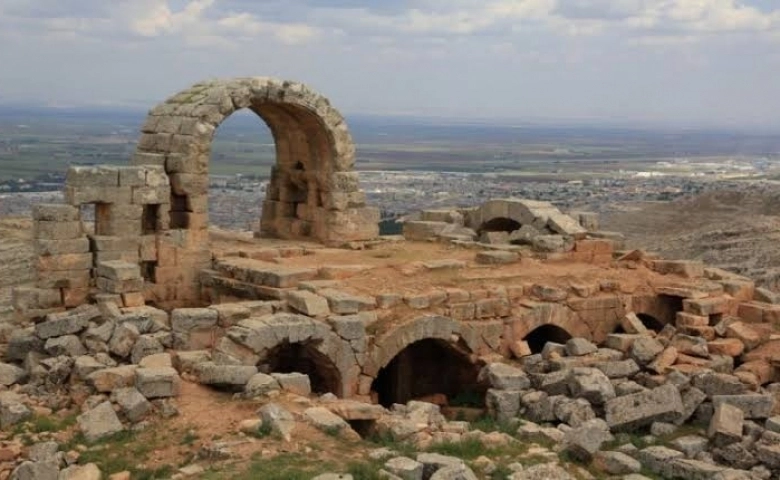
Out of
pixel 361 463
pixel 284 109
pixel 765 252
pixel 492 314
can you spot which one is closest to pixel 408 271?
pixel 492 314

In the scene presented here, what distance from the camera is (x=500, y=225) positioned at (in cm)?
2391

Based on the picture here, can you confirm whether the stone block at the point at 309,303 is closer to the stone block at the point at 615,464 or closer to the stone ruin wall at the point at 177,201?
the stone ruin wall at the point at 177,201

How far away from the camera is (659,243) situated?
34.6m

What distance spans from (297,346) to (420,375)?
10.7ft

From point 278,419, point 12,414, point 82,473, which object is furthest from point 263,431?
point 12,414

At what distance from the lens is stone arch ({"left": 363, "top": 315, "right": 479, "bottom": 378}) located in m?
15.9

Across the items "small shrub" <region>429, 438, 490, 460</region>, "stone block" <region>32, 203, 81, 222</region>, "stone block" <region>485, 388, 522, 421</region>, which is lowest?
"stone block" <region>485, 388, 522, 421</region>

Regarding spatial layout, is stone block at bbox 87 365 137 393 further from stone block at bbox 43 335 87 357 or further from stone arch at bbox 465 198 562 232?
stone arch at bbox 465 198 562 232

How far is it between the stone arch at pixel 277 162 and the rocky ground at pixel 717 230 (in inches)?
425

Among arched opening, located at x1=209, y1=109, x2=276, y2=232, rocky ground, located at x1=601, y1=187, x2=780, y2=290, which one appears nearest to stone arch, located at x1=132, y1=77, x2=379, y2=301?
arched opening, located at x1=209, y1=109, x2=276, y2=232

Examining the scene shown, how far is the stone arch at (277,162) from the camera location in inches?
728

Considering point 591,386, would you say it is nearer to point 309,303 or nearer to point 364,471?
point 309,303

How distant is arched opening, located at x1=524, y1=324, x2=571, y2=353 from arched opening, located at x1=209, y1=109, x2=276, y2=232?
6.68m

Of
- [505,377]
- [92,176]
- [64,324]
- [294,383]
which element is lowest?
[505,377]
